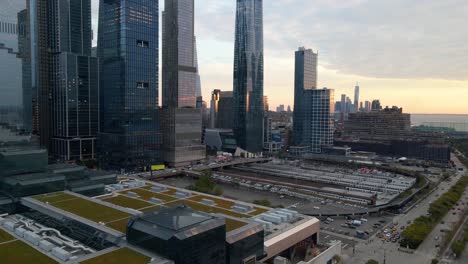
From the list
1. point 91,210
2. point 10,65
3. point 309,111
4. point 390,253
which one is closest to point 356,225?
point 390,253

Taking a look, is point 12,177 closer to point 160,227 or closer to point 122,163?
point 160,227

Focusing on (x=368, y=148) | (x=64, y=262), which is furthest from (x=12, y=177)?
(x=368, y=148)

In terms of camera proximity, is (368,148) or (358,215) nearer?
(358,215)

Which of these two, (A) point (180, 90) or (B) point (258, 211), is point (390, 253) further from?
(A) point (180, 90)

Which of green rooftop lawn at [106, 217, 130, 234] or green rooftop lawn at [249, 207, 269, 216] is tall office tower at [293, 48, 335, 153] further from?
green rooftop lawn at [106, 217, 130, 234]

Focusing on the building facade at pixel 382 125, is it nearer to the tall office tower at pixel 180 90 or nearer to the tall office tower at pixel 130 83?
the tall office tower at pixel 180 90

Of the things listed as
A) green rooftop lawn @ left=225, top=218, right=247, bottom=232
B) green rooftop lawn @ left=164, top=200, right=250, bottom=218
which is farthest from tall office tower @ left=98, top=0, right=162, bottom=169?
green rooftop lawn @ left=225, top=218, right=247, bottom=232
